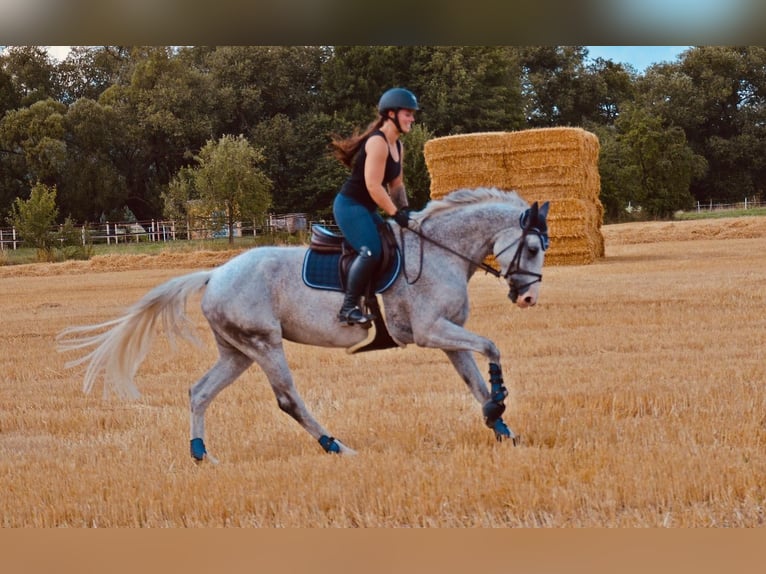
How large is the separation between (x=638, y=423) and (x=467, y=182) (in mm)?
4662

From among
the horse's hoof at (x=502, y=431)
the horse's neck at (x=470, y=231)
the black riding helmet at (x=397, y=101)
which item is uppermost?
the black riding helmet at (x=397, y=101)

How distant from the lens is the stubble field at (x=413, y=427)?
14.2 feet

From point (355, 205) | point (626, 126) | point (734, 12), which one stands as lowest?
point (355, 205)

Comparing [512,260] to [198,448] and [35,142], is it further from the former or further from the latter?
[35,142]

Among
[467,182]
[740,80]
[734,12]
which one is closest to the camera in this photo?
[734,12]

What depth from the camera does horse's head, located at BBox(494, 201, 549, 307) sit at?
4480 millimetres

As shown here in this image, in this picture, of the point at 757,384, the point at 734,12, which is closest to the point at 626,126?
the point at 734,12

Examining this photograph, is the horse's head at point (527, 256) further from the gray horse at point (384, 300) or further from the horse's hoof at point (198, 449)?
the horse's hoof at point (198, 449)

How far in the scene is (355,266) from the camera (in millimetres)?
4516

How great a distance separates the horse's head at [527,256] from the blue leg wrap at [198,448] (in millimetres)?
1576

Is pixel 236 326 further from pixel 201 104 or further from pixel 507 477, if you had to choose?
pixel 201 104

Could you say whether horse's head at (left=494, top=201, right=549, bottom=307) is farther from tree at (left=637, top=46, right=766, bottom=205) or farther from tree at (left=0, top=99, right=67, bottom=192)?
tree at (left=0, top=99, right=67, bottom=192)

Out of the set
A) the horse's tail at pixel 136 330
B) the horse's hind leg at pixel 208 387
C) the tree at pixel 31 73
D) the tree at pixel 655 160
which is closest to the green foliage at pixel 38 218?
the tree at pixel 31 73

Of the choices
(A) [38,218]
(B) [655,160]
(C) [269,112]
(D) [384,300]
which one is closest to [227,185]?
(C) [269,112]
